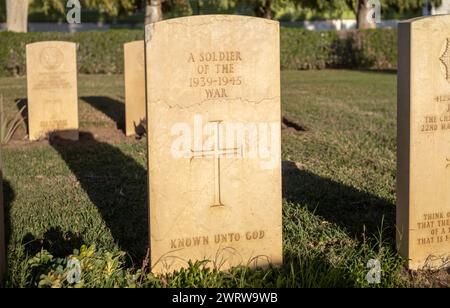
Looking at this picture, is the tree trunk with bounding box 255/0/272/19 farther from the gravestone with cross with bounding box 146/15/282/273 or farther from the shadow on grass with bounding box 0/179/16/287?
the gravestone with cross with bounding box 146/15/282/273

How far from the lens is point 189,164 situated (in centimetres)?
436

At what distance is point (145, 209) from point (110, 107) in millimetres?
8730

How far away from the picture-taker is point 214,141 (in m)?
4.39

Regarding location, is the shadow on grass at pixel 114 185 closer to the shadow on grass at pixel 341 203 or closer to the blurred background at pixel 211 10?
the shadow on grass at pixel 341 203

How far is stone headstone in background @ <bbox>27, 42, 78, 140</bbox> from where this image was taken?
1034cm

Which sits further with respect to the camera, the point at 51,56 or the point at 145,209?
the point at 51,56

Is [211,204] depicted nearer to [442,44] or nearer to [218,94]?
[218,94]

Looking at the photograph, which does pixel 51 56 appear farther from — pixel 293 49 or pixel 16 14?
pixel 293 49

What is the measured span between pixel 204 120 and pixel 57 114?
6.85 m

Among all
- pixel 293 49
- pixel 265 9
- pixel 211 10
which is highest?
pixel 211 10

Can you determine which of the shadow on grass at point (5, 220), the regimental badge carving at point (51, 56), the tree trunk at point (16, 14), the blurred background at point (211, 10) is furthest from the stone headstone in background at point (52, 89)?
the tree trunk at point (16, 14)

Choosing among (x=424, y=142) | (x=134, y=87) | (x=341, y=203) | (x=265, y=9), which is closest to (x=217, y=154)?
(x=424, y=142)

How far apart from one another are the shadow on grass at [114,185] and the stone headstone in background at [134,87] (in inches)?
28.7

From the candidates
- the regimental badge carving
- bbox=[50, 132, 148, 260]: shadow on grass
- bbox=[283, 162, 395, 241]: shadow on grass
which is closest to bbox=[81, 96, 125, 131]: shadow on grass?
the regimental badge carving
